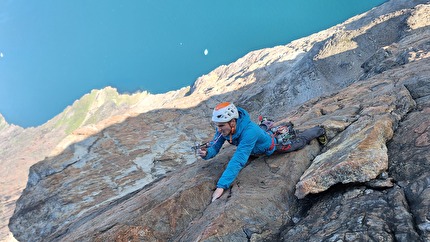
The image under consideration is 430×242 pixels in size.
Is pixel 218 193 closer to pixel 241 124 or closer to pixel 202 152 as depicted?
pixel 202 152

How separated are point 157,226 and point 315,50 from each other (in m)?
25.6

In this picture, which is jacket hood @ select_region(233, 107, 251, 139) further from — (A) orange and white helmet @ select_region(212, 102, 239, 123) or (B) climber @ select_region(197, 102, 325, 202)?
(A) orange and white helmet @ select_region(212, 102, 239, 123)

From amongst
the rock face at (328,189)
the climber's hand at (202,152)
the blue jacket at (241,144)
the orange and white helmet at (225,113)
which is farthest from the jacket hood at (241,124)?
the rock face at (328,189)

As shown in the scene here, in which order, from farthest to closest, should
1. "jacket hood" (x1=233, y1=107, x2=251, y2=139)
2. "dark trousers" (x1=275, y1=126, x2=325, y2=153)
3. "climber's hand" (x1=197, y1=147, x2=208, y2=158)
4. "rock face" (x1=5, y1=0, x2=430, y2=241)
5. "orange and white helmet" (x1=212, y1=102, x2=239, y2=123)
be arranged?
1. "dark trousers" (x1=275, y1=126, x2=325, y2=153)
2. "climber's hand" (x1=197, y1=147, x2=208, y2=158)
3. "jacket hood" (x1=233, y1=107, x2=251, y2=139)
4. "orange and white helmet" (x1=212, y1=102, x2=239, y2=123)
5. "rock face" (x1=5, y1=0, x2=430, y2=241)

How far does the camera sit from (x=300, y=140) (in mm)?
7223

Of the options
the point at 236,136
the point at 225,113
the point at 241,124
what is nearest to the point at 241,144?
the point at 236,136

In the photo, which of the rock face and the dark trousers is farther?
the dark trousers

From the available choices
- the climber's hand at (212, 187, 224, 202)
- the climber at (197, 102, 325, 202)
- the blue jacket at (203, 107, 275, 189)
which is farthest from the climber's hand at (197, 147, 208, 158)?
the climber's hand at (212, 187, 224, 202)

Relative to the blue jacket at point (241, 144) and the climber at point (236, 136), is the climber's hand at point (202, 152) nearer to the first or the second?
the climber at point (236, 136)

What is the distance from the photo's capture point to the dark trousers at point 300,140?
23.5 feet

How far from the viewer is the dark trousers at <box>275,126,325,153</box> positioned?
7176 mm

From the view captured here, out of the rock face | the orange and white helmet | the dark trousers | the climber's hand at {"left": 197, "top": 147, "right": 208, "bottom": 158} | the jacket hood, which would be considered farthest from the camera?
the dark trousers

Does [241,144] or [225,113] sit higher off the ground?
[225,113]

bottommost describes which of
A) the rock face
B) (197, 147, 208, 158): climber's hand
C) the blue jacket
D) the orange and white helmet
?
the rock face
